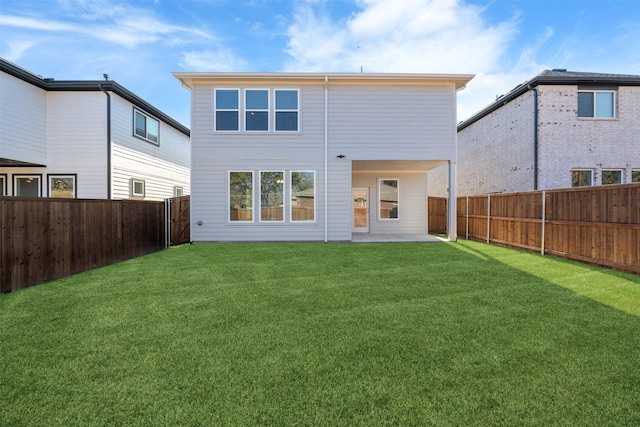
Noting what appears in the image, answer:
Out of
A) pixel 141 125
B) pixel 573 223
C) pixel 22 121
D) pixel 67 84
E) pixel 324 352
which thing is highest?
pixel 67 84

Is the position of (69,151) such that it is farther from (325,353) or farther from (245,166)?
(325,353)

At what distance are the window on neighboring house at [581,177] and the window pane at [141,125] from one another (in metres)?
17.7

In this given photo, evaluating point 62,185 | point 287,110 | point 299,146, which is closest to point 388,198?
point 299,146

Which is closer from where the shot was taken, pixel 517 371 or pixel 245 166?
pixel 517 371

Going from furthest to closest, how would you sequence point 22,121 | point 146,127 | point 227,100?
point 146,127, point 227,100, point 22,121

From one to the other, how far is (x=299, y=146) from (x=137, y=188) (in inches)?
297

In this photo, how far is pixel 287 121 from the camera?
10898 mm

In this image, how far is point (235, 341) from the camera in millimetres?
3186

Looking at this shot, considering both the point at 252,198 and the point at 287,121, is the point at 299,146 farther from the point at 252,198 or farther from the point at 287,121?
the point at 252,198

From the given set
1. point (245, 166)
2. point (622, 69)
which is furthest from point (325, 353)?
point (622, 69)

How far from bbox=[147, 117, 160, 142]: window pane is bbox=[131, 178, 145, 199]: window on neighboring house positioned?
222cm

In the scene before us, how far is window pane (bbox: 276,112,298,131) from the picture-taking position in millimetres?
10883

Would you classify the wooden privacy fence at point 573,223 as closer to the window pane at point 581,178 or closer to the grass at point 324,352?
the grass at point 324,352

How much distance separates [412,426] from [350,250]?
723 cm
